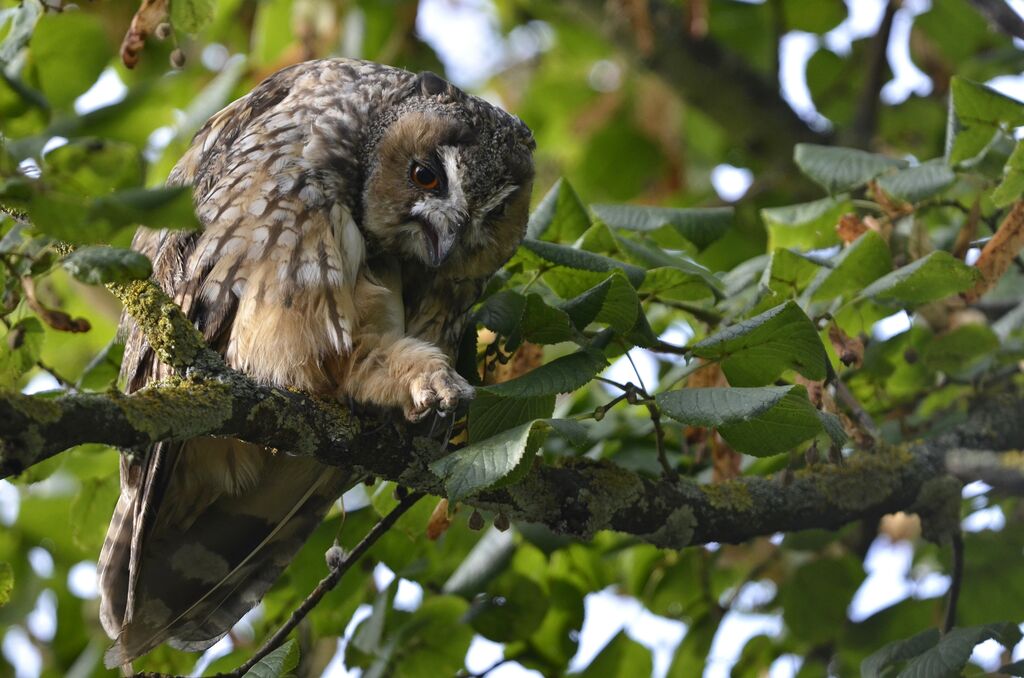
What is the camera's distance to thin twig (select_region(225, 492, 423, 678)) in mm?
2320

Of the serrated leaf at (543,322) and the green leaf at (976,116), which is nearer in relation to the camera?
the serrated leaf at (543,322)

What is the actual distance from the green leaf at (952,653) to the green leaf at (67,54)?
8.45ft

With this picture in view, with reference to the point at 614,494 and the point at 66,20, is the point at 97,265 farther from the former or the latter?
the point at 66,20

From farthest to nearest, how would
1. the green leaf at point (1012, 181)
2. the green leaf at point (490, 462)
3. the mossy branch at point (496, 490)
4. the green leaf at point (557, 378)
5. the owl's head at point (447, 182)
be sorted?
the owl's head at point (447, 182)
the green leaf at point (1012, 181)
the green leaf at point (557, 378)
the green leaf at point (490, 462)
the mossy branch at point (496, 490)

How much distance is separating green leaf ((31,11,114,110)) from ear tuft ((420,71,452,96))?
3.03 feet

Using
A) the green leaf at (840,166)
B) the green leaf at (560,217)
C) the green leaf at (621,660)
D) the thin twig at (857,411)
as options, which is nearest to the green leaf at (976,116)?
the green leaf at (840,166)

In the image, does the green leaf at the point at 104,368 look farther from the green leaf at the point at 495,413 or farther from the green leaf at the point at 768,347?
the green leaf at the point at 768,347

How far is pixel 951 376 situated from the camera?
3.26m

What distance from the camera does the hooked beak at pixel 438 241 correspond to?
8.99 feet

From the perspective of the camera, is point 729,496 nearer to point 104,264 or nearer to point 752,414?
point 752,414

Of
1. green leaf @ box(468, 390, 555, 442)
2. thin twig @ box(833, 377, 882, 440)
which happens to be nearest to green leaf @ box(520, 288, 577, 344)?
green leaf @ box(468, 390, 555, 442)

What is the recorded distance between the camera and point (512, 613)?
10.2ft

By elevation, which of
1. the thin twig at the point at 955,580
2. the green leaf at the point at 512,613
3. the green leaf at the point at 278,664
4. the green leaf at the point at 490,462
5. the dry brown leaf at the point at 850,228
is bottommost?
the green leaf at the point at 512,613

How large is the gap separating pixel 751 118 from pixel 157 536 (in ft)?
10.9
